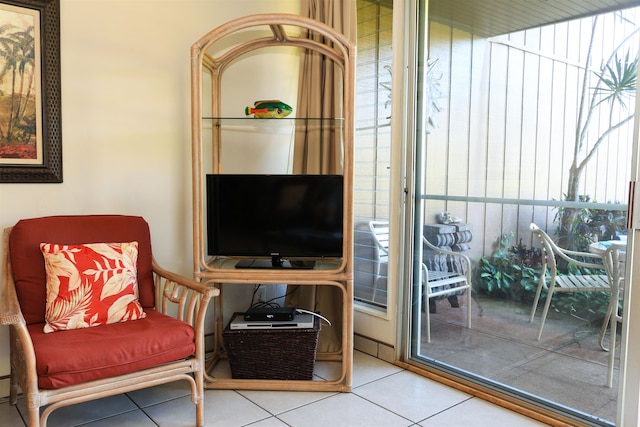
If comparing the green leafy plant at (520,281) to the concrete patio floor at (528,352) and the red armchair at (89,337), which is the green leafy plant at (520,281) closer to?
the concrete patio floor at (528,352)

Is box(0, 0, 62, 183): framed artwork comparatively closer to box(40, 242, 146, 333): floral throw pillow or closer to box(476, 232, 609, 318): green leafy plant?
box(40, 242, 146, 333): floral throw pillow

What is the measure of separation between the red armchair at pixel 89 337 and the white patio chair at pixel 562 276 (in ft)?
4.90

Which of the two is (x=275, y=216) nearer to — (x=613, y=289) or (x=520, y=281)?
(x=520, y=281)

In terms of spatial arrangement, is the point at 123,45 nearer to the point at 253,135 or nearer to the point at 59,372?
the point at 253,135

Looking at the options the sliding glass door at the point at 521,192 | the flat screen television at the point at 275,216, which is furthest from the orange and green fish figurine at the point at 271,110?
the sliding glass door at the point at 521,192

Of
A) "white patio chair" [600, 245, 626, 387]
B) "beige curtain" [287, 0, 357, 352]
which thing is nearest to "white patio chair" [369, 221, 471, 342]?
"beige curtain" [287, 0, 357, 352]

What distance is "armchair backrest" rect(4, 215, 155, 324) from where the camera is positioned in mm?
2377

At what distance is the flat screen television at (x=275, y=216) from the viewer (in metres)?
2.75

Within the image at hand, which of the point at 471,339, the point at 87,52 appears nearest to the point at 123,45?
the point at 87,52

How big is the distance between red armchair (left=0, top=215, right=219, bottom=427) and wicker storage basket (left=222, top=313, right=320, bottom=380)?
0.36m

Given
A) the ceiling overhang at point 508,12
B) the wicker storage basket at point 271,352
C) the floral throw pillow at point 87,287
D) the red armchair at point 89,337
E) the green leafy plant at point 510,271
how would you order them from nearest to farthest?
the red armchair at point 89,337 → the ceiling overhang at point 508,12 → the floral throw pillow at point 87,287 → the green leafy plant at point 510,271 → the wicker storage basket at point 271,352

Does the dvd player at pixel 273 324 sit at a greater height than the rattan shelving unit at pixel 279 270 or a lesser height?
lesser

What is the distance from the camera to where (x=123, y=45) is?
9.21ft

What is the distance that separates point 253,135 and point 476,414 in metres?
2.01
